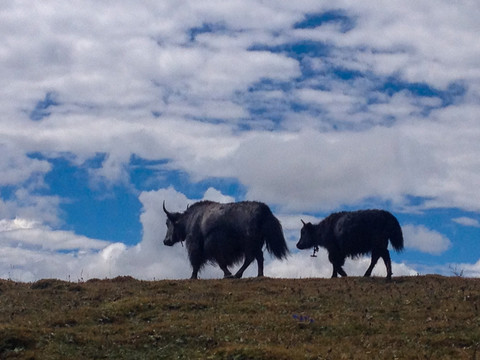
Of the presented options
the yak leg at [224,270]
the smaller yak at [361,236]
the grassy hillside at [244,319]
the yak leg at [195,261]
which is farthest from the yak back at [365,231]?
the yak leg at [195,261]

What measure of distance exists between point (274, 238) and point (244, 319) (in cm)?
1038

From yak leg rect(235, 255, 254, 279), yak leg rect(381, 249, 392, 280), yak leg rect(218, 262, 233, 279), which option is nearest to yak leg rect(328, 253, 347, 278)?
yak leg rect(381, 249, 392, 280)

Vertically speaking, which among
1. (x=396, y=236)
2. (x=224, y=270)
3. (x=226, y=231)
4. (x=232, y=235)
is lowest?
(x=224, y=270)

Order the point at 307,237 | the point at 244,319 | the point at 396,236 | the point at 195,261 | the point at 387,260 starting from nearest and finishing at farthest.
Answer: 1. the point at 244,319
2. the point at 387,260
3. the point at 396,236
4. the point at 195,261
5. the point at 307,237

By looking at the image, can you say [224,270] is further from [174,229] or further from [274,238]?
[174,229]

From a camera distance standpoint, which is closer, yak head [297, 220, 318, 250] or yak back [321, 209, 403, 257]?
yak back [321, 209, 403, 257]

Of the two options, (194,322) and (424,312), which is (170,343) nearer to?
(194,322)

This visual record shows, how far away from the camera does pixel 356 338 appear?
1670 centimetres

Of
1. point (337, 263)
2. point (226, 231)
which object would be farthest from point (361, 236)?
point (226, 231)

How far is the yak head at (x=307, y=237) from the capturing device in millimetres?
31655

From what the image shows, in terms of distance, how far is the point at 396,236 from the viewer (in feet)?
89.0

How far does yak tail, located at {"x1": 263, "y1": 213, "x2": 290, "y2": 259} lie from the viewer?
2891cm

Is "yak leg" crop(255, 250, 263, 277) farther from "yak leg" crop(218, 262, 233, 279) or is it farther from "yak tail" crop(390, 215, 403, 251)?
"yak tail" crop(390, 215, 403, 251)

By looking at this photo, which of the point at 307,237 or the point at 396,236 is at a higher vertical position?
the point at 307,237
